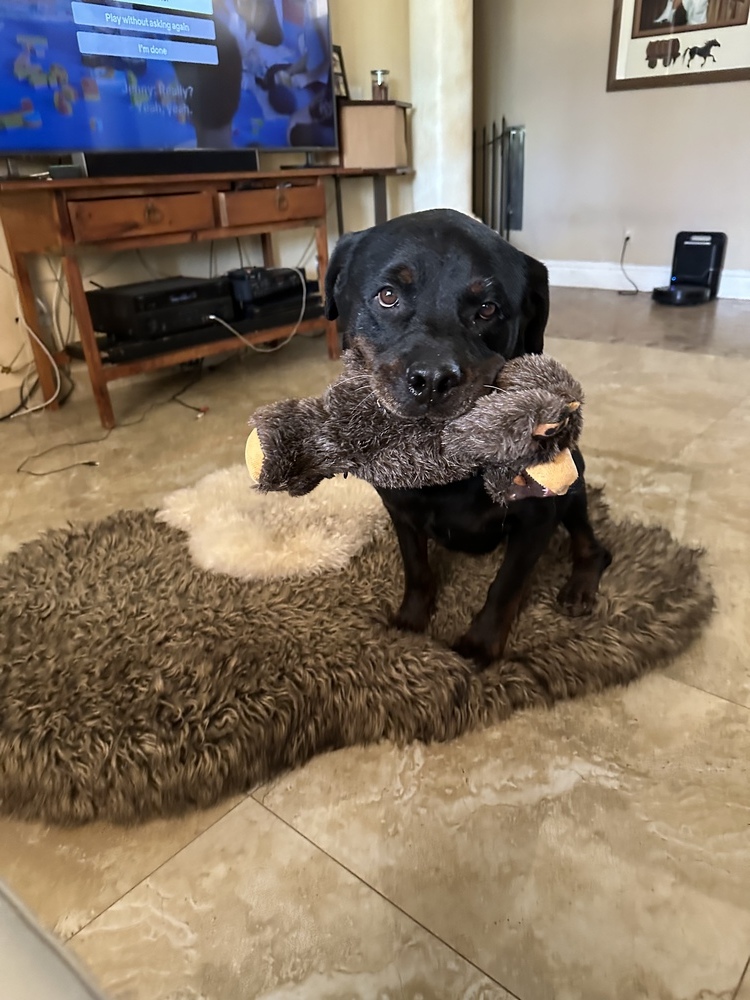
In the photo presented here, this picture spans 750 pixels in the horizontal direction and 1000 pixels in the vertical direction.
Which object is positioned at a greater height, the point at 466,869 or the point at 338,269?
the point at 338,269

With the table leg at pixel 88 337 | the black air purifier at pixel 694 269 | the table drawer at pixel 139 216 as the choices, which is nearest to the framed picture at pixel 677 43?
the black air purifier at pixel 694 269

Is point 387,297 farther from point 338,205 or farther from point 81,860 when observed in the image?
point 338,205

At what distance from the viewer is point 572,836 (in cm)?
89

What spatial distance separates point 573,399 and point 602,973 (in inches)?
25.6

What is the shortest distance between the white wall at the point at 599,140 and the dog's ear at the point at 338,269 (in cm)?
366

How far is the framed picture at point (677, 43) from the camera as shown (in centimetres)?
367

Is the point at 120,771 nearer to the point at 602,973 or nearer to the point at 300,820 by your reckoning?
the point at 300,820

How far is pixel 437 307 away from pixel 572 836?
0.72 metres

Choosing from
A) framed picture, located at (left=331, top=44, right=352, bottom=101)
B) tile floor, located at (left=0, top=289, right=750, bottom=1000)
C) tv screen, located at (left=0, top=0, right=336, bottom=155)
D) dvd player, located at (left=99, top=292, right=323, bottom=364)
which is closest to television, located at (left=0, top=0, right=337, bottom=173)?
tv screen, located at (left=0, top=0, right=336, bottom=155)

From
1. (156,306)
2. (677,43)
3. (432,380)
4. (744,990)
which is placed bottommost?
(744,990)

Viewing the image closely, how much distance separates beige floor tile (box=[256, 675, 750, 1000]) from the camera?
→ 0.76 m

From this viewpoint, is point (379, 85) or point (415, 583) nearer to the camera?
point (415, 583)

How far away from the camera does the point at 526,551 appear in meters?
1.10

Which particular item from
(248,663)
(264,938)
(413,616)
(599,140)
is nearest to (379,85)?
(599,140)
